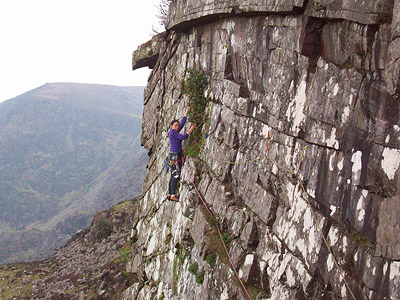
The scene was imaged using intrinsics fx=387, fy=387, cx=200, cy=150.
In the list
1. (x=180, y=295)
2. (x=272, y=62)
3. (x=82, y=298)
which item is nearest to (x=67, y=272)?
(x=82, y=298)

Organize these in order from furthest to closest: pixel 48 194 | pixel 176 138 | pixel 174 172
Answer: pixel 48 194
pixel 174 172
pixel 176 138

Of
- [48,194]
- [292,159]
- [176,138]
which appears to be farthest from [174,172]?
[48,194]

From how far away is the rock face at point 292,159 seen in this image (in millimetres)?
5332

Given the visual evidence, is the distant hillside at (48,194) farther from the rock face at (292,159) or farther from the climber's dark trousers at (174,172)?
the rock face at (292,159)

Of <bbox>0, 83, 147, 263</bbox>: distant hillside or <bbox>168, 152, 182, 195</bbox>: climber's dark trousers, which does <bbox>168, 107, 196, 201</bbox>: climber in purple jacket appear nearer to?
<bbox>168, 152, 182, 195</bbox>: climber's dark trousers

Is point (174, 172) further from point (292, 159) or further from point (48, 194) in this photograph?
point (48, 194)

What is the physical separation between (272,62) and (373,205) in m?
4.10

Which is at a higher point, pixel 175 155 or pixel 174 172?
pixel 175 155

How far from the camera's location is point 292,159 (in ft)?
24.2

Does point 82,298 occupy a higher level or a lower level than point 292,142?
lower

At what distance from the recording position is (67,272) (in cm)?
2809

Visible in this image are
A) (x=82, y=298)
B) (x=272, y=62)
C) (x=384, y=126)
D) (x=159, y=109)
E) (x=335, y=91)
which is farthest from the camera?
(x=82, y=298)

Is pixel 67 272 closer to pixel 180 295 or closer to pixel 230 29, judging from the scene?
pixel 180 295

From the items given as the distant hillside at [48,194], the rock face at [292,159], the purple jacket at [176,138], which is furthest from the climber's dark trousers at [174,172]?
the distant hillside at [48,194]
